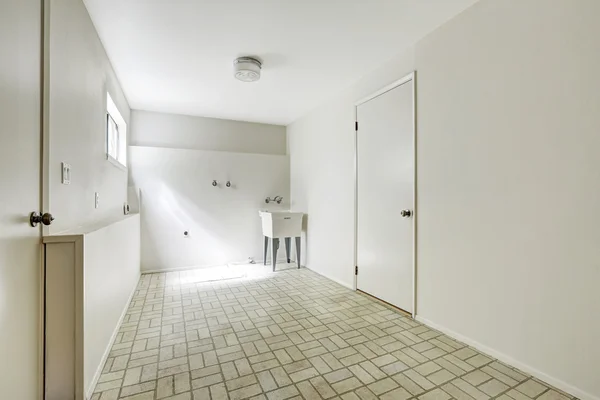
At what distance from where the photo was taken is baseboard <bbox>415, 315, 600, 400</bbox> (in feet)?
4.95

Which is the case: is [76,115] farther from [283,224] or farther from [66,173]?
[283,224]

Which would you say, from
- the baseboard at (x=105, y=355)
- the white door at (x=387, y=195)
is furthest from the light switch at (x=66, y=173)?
the white door at (x=387, y=195)

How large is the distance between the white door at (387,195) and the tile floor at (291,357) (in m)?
0.24

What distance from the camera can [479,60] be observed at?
1.97 m

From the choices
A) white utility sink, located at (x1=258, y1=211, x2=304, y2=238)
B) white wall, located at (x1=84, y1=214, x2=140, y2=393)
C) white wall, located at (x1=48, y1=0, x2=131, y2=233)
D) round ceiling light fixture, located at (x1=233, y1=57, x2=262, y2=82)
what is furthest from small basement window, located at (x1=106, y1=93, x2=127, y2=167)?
white utility sink, located at (x1=258, y1=211, x2=304, y2=238)

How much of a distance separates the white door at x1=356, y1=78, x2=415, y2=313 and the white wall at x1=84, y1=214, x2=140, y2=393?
2.22 meters

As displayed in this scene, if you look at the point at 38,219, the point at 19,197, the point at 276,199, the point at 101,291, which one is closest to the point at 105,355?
the point at 101,291

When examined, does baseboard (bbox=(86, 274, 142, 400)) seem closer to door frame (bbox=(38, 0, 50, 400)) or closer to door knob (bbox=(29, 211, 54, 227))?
door frame (bbox=(38, 0, 50, 400))

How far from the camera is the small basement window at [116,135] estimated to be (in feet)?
9.99

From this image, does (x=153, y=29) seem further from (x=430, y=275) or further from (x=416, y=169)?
(x=430, y=275)

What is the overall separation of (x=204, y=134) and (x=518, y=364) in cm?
441

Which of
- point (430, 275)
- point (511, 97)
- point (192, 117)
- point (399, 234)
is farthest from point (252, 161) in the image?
point (511, 97)

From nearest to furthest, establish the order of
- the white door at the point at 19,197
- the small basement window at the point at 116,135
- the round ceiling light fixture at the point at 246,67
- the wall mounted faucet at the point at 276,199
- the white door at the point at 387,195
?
the white door at the point at 19,197, the white door at the point at 387,195, the round ceiling light fixture at the point at 246,67, the small basement window at the point at 116,135, the wall mounted faucet at the point at 276,199

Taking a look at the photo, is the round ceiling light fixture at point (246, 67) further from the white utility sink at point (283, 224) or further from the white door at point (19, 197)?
the white utility sink at point (283, 224)
